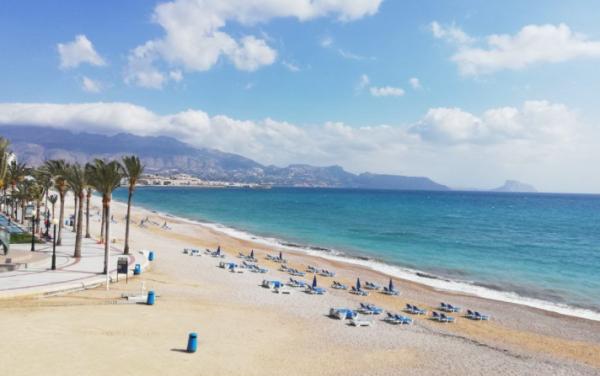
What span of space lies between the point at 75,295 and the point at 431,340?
16.1m

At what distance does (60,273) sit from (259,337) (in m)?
13.2

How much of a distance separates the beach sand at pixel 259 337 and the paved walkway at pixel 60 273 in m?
0.80

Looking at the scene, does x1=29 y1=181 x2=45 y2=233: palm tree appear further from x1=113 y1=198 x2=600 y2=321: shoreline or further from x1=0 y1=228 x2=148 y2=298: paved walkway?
x1=113 y1=198 x2=600 y2=321: shoreline

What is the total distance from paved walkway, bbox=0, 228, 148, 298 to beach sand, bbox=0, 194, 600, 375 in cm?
80

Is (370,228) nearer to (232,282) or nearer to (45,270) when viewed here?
(232,282)

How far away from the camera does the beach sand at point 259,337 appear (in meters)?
13.0

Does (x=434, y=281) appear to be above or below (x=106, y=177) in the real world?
below

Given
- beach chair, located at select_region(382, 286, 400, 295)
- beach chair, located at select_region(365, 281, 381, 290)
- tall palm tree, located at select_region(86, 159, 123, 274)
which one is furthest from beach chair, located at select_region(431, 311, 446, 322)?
tall palm tree, located at select_region(86, 159, 123, 274)

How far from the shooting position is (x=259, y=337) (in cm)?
1622

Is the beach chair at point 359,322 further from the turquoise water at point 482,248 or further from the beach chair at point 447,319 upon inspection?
the turquoise water at point 482,248

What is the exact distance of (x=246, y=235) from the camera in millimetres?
58719

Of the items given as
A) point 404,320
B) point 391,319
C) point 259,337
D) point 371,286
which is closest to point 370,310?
point 391,319

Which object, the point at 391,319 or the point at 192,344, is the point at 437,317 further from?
the point at 192,344

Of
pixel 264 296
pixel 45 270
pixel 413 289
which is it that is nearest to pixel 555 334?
pixel 413 289
